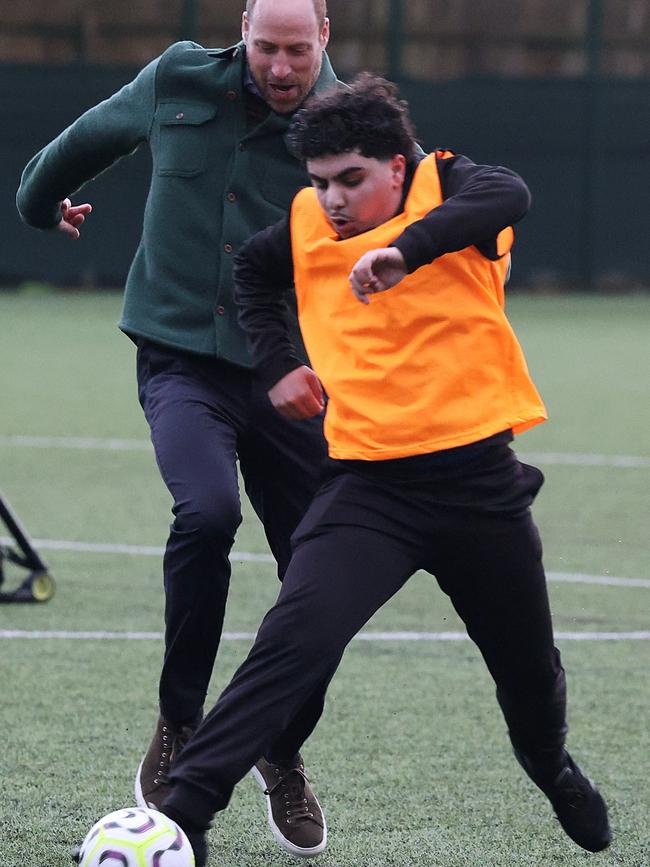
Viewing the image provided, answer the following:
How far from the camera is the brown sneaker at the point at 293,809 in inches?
176

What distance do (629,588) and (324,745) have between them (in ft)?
9.22

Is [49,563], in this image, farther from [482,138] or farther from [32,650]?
[482,138]

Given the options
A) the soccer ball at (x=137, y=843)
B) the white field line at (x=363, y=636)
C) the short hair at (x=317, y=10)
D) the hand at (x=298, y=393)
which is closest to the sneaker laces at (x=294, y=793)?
the soccer ball at (x=137, y=843)

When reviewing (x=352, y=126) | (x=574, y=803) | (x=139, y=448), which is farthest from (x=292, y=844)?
(x=139, y=448)

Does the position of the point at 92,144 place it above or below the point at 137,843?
above

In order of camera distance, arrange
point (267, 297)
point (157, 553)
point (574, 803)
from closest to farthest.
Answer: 1. point (267, 297)
2. point (574, 803)
3. point (157, 553)

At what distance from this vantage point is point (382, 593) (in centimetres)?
385

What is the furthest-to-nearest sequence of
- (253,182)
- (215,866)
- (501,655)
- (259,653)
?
(253,182), (215,866), (501,655), (259,653)

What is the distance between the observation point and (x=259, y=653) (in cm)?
373

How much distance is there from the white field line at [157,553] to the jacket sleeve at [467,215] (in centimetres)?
430

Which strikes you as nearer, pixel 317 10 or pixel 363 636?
pixel 317 10

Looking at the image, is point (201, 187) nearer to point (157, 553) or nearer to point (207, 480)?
point (207, 480)

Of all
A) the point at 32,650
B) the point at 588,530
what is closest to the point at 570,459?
the point at 588,530

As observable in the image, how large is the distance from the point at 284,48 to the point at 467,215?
3.25 feet
